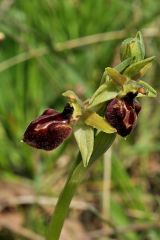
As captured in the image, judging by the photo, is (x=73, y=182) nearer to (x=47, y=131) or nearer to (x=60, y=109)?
(x=47, y=131)

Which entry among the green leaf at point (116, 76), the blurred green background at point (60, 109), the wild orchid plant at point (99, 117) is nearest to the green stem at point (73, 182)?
the wild orchid plant at point (99, 117)

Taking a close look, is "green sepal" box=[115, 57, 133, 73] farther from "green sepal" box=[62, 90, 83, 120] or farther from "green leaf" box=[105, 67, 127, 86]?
"green sepal" box=[62, 90, 83, 120]

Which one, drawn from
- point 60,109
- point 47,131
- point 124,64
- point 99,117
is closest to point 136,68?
point 124,64

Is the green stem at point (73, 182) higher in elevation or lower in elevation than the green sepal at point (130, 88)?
lower

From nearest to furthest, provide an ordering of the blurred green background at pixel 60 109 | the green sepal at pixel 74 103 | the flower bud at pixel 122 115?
1. the flower bud at pixel 122 115
2. the green sepal at pixel 74 103
3. the blurred green background at pixel 60 109

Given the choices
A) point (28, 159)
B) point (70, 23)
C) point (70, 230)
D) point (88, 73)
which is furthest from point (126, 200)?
point (70, 23)

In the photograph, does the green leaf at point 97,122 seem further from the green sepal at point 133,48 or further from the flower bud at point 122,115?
the green sepal at point 133,48

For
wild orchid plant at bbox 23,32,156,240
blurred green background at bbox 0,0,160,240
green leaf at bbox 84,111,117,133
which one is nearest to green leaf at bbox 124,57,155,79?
wild orchid plant at bbox 23,32,156,240

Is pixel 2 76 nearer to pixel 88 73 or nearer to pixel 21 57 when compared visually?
pixel 21 57
